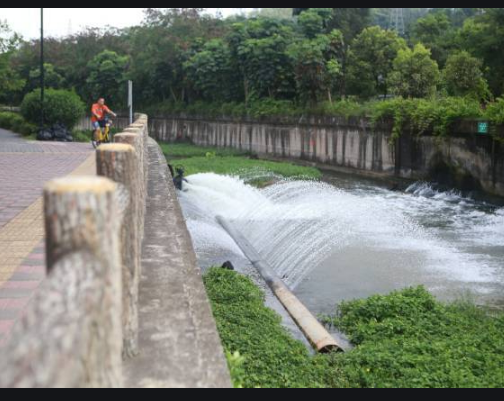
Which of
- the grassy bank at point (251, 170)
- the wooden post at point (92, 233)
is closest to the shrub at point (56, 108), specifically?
the grassy bank at point (251, 170)

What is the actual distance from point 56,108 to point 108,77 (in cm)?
2831

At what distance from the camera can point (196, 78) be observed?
45.2 meters

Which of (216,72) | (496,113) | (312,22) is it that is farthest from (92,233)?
(216,72)

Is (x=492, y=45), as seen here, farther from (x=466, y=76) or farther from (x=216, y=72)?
(x=216, y=72)

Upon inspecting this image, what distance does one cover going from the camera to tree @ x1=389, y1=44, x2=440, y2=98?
25938 mm

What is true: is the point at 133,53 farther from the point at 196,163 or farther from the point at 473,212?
the point at 473,212

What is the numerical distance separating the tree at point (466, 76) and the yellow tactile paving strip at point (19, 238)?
1802 cm

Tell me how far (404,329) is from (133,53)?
167 ft

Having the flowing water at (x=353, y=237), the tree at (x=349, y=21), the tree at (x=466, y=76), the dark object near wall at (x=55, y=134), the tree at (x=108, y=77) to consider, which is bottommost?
the flowing water at (x=353, y=237)

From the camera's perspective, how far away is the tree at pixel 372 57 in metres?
32.5

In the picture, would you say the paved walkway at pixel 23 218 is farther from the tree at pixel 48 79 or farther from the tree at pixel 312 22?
the tree at pixel 48 79

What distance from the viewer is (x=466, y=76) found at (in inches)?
910

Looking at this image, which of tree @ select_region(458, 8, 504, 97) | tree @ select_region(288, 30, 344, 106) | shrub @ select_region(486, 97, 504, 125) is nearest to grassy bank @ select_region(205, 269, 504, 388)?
shrub @ select_region(486, 97, 504, 125)

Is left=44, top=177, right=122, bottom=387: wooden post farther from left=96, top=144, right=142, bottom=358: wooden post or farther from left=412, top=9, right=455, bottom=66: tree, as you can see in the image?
Result: left=412, top=9, right=455, bottom=66: tree
